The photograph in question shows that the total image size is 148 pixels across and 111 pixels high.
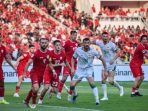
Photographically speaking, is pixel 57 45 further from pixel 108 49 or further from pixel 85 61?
pixel 108 49

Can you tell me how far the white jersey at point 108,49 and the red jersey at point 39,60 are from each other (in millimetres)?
4150

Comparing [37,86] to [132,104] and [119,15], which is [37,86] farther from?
[119,15]

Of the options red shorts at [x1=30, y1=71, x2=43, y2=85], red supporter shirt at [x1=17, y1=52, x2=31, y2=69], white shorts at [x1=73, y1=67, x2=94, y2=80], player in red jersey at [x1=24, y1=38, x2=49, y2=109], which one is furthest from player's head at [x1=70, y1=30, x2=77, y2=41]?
red shorts at [x1=30, y1=71, x2=43, y2=85]

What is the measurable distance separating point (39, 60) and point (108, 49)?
4.47 metres

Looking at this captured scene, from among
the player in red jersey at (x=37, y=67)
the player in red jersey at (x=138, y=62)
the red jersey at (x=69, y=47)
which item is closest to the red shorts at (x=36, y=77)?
the player in red jersey at (x=37, y=67)

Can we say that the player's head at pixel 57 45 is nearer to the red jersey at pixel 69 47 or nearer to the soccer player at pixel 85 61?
the soccer player at pixel 85 61

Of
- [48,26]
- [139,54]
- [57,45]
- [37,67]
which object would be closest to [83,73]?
[57,45]

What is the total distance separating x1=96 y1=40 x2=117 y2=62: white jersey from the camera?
26.6 m

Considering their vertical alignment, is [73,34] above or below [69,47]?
above

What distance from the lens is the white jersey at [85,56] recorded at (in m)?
23.6

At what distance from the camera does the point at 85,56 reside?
2369 centimetres

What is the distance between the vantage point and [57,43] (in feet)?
81.0

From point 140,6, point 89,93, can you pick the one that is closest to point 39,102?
point 89,93

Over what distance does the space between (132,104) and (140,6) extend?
4239 centimetres
